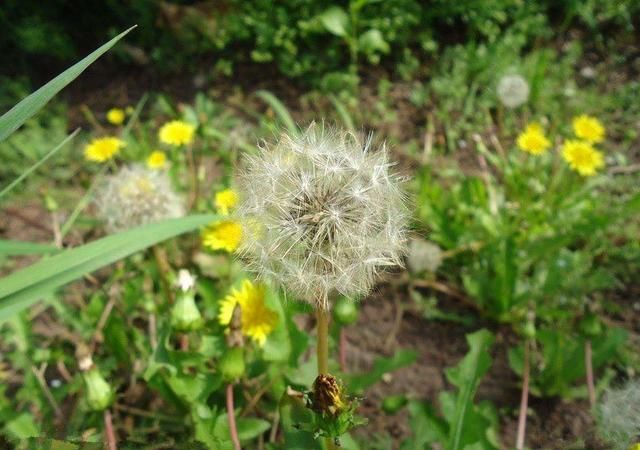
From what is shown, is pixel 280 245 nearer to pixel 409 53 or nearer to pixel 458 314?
pixel 458 314

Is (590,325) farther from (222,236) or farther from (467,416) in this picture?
(222,236)

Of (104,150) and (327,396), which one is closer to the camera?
(327,396)

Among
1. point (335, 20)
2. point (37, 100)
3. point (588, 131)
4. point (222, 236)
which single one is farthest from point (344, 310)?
point (335, 20)

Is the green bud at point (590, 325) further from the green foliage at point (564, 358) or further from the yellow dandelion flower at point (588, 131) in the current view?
the yellow dandelion flower at point (588, 131)

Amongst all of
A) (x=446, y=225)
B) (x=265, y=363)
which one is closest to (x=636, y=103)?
(x=446, y=225)

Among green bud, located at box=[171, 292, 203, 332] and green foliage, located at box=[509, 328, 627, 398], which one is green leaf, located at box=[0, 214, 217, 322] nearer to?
green bud, located at box=[171, 292, 203, 332]

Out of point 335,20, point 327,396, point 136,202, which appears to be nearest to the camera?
point 327,396

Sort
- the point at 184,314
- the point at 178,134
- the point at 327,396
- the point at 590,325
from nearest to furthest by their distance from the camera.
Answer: the point at 327,396 → the point at 184,314 → the point at 590,325 → the point at 178,134

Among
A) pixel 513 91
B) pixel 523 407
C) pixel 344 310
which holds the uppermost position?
pixel 513 91
